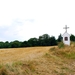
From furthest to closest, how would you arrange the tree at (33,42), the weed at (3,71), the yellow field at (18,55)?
the tree at (33,42) → the yellow field at (18,55) → the weed at (3,71)

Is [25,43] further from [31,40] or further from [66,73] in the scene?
[66,73]

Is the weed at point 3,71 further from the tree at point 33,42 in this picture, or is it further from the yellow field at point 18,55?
the tree at point 33,42

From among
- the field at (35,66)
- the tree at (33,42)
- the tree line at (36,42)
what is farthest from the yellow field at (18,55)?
the tree at (33,42)

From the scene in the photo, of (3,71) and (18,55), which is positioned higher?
(18,55)

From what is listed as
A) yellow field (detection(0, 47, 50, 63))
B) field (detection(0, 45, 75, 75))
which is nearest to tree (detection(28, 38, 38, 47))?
yellow field (detection(0, 47, 50, 63))

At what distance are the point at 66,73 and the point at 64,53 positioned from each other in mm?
4119

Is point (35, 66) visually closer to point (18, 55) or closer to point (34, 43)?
point (18, 55)

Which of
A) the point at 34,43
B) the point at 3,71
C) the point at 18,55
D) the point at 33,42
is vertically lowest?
the point at 3,71

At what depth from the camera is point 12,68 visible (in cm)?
818

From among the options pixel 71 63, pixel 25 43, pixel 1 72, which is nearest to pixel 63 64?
pixel 71 63

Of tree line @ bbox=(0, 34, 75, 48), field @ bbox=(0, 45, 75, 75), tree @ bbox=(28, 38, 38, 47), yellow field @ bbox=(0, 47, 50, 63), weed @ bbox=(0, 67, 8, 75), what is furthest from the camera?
tree @ bbox=(28, 38, 38, 47)

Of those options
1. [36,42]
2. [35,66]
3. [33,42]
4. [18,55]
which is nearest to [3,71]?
[35,66]

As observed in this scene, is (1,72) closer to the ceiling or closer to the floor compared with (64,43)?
closer to the floor

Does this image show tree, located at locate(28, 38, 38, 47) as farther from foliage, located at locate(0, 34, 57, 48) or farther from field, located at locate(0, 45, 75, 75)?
field, located at locate(0, 45, 75, 75)
